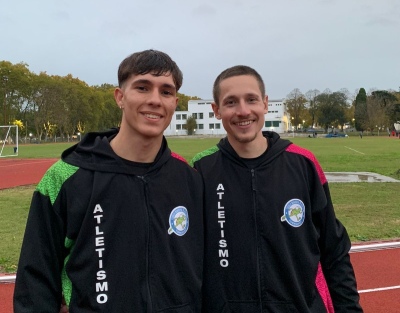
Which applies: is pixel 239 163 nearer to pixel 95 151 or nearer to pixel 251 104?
pixel 251 104

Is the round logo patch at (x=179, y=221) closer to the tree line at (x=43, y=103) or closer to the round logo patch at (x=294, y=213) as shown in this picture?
the round logo patch at (x=294, y=213)

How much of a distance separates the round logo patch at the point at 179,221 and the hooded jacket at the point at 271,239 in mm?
199

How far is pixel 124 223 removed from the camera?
6.84 ft

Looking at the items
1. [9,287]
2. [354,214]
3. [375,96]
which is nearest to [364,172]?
[354,214]

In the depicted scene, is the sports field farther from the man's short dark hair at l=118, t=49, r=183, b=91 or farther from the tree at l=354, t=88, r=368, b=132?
the tree at l=354, t=88, r=368, b=132

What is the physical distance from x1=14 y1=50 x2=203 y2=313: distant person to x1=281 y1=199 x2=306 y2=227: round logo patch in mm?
482

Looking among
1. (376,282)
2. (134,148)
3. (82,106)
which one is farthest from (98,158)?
(82,106)

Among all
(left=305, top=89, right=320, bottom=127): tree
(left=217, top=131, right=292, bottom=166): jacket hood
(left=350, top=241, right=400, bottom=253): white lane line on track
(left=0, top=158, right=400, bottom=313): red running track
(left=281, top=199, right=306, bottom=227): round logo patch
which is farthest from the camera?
(left=305, top=89, right=320, bottom=127): tree

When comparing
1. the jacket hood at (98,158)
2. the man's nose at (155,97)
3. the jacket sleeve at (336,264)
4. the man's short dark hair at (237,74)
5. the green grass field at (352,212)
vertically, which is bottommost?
the green grass field at (352,212)

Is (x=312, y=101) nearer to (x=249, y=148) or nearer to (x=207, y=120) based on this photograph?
(x=207, y=120)

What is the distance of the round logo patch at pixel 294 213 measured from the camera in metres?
2.37

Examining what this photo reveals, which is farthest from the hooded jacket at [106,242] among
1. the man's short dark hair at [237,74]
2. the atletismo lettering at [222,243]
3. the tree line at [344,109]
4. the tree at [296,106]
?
the tree at [296,106]

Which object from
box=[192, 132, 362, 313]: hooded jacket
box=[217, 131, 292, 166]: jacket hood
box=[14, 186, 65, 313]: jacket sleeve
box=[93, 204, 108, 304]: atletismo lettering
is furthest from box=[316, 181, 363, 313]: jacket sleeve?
box=[14, 186, 65, 313]: jacket sleeve

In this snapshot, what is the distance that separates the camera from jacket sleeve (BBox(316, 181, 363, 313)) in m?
2.42
